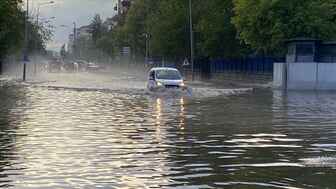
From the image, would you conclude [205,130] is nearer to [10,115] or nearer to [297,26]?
[10,115]

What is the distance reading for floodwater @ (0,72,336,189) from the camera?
11.4 m

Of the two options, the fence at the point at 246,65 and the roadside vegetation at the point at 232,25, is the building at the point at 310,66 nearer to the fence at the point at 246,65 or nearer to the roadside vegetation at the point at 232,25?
the roadside vegetation at the point at 232,25

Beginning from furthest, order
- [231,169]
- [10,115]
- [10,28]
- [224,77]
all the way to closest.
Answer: [224,77] → [10,28] → [10,115] → [231,169]

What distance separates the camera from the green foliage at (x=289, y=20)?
56.1 metres

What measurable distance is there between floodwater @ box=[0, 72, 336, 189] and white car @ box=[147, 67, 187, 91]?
535 inches

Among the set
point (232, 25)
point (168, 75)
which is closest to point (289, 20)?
point (232, 25)

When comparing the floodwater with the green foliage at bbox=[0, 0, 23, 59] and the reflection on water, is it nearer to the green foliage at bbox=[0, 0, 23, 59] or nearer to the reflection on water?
the reflection on water

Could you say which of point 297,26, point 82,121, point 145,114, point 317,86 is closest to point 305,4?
point 297,26

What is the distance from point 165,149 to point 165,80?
84.1ft

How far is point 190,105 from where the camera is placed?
31.5 meters

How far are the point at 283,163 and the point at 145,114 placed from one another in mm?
12732

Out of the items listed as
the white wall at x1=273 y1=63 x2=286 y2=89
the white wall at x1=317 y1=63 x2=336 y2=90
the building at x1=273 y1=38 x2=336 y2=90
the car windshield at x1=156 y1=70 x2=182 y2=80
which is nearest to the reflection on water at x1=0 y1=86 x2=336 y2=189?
the car windshield at x1=156 y1=70 x2=182 y2=80

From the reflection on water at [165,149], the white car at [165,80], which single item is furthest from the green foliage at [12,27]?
the reflection on water at [165,149]

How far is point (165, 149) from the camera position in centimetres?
1523
